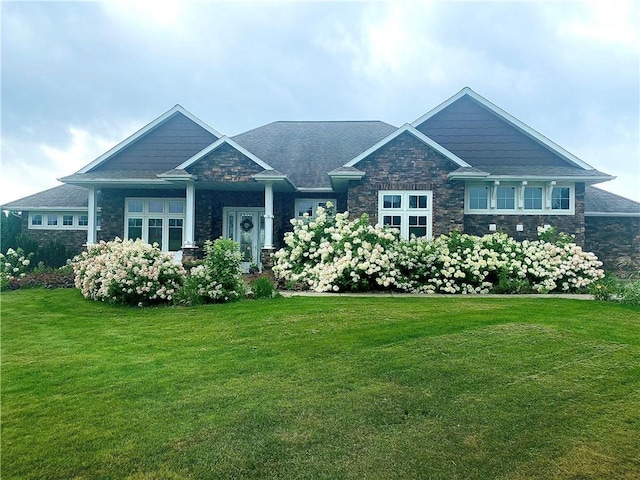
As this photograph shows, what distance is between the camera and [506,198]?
52.1 ft

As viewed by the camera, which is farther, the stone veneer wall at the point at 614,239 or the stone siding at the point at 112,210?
the stone siding at the point at 112,210

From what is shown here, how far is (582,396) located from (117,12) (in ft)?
29.1

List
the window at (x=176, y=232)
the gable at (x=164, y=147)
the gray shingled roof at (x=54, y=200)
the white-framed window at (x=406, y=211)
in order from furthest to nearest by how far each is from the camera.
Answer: the gray shingled roof at (x=54, y=200), the gable at (x=164, y=147), the window at (x=176, y=232), the white-framed window at (x=406, y=211)

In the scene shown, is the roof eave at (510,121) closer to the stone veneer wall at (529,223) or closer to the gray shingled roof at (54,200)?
the stone veneer wall at (529,223)

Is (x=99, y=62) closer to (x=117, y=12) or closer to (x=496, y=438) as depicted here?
(x=117, y=12)

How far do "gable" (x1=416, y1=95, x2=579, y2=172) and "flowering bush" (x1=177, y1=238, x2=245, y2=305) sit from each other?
34.6 ft

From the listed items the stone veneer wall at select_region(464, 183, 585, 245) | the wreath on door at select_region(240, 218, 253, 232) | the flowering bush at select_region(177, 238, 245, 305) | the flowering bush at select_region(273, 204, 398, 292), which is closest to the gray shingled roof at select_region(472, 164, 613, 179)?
the stone veneer wall at select_region(464, 183, 585, 245)

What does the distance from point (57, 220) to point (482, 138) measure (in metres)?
18.1

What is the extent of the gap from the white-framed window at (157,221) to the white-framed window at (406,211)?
7.91m

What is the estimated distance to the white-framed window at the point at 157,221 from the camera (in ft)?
56.6

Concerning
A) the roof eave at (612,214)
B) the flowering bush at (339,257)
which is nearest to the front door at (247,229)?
the flowering bush at (339,257)

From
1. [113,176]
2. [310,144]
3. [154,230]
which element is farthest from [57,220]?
[310,144]

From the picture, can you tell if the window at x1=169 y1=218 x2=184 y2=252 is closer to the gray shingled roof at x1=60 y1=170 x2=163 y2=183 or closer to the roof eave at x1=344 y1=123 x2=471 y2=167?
the gray shingled roof at x1=60 y1=170 x2=163 y2=183

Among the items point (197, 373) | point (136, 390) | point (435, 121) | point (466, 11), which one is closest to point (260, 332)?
point (197, 373)
